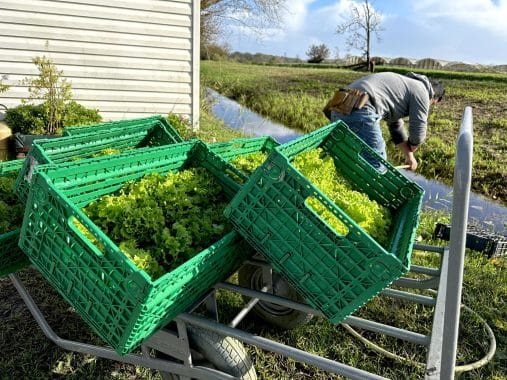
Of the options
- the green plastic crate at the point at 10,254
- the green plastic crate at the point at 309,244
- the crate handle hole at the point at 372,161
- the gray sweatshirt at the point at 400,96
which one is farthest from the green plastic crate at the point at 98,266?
the gray sweatshirt at the point at 400,96

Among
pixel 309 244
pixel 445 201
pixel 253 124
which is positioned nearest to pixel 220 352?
pixel 309 244

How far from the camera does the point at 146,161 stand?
7.84 ft

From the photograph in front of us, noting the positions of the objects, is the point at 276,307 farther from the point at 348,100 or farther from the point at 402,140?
the point at 402,140

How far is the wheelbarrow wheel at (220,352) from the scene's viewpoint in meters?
2.13

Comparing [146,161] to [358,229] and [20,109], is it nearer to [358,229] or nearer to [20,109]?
[358,229]

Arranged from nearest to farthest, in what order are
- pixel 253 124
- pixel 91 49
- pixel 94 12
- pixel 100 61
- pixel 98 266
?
pixel 98 266 < pixel 94 12 < pixel 91 49 < pixel 100 61 < pixel 253 124

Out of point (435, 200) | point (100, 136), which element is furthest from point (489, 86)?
point (100, 136)

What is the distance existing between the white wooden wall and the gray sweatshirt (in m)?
4.79

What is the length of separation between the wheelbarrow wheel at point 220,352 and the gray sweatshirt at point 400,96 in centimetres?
293

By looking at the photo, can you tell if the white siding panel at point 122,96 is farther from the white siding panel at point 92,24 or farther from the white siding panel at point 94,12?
the white siding panel at point 94,12

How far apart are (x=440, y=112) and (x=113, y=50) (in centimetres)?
985

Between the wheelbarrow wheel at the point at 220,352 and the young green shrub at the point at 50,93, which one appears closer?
the wheelbarrow wheel at the point at 220,352

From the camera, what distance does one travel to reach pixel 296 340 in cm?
320

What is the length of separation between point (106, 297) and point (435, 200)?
21.6 feet
